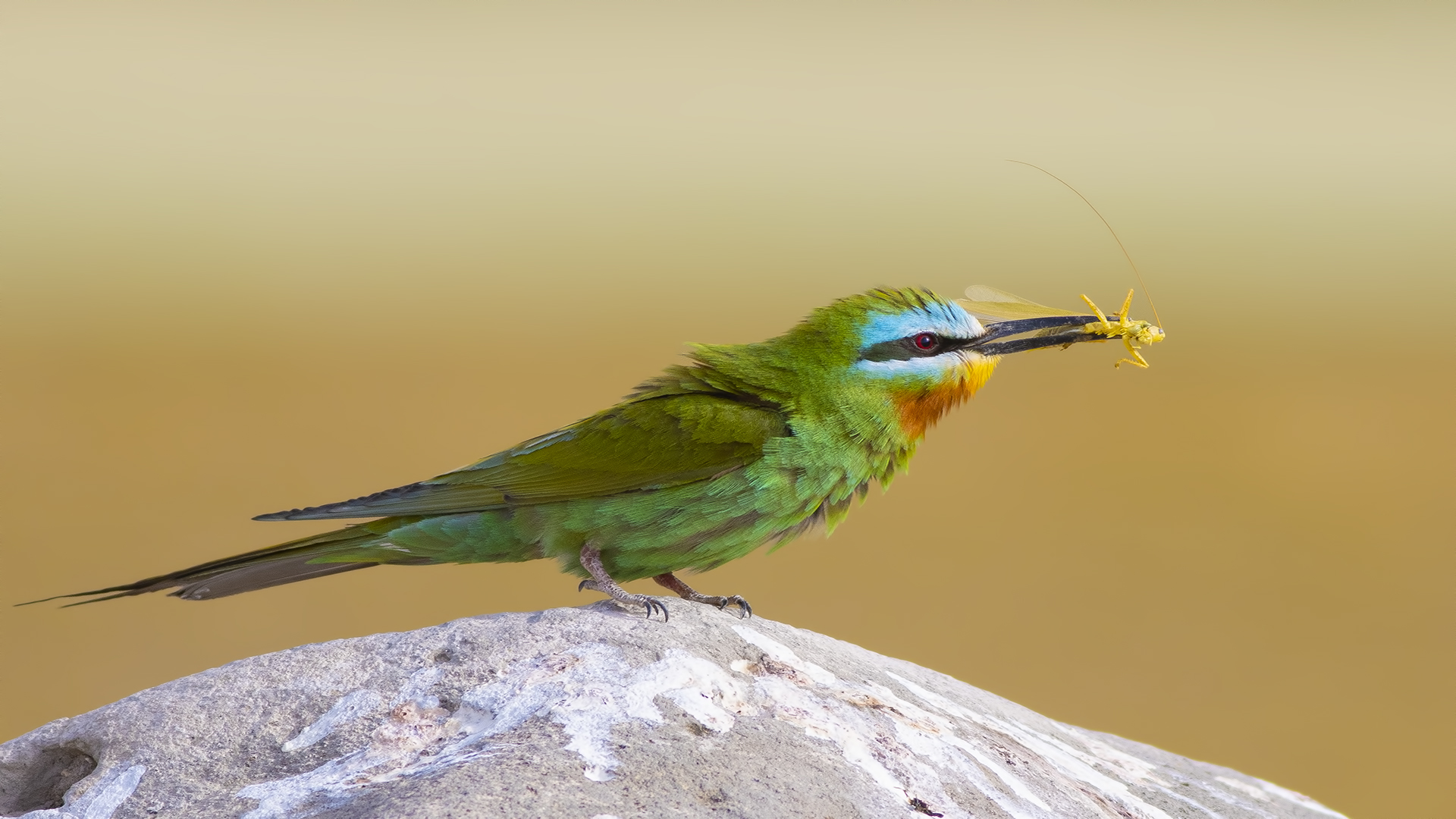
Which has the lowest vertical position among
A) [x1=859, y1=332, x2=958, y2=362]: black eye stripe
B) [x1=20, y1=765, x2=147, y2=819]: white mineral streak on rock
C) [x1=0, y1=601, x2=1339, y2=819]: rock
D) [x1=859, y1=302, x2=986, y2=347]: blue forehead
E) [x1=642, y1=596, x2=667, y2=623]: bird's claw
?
[x1=20, y1=765, x2=147, y2=819]: white mineral streak on rock

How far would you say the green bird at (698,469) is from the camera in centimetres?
273

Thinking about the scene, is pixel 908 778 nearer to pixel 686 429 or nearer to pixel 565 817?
pixel 565 817

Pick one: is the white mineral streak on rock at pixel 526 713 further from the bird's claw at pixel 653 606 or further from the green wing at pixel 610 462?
the green wing at pixel 610 462

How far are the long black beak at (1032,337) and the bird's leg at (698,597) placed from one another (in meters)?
0.90

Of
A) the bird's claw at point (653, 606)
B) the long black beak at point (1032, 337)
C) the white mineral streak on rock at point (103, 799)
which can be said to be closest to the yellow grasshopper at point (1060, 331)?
the long black beak at point (1032, 337)

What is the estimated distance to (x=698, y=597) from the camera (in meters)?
2.99

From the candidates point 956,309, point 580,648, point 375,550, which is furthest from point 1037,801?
point 375,550

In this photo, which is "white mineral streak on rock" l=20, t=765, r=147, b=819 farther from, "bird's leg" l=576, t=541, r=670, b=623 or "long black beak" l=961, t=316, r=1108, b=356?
"long black beak" l=961, t=316, r=1108, b=356

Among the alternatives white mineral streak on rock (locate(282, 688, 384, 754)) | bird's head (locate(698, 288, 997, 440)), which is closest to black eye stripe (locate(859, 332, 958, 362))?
bird's head (locate(698, 288, 997, 440))

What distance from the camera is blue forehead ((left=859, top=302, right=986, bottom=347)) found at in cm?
294

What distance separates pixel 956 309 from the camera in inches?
119

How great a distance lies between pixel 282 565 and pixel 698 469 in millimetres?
1042

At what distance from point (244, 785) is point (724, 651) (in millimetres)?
903

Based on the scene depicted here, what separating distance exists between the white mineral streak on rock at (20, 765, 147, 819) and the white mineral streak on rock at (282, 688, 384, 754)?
26cm
